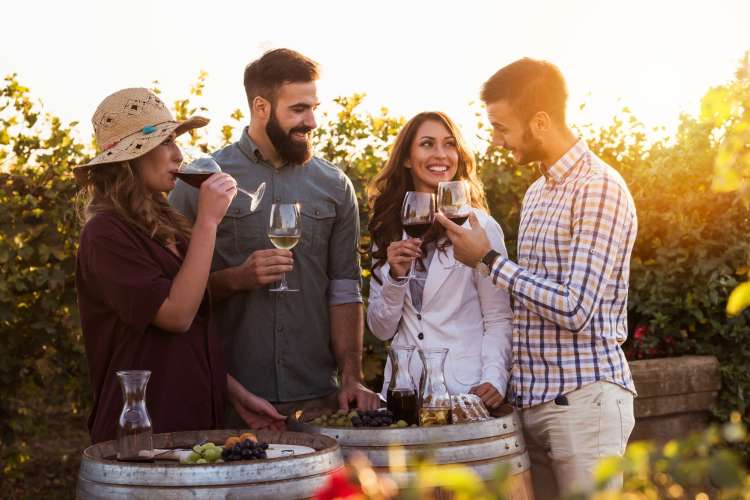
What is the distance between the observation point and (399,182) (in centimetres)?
441

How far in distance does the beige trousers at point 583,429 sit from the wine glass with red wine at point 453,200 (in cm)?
75

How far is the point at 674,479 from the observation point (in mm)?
1321

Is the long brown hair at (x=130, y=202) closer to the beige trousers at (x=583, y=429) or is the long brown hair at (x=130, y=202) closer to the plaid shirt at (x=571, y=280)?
the plaid shirt at (x=571, y=280)

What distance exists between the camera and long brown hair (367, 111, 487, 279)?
4285 millimetres

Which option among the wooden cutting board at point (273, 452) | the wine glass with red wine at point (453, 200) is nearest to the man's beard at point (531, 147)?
the wine glass with red wine at point (453, 200)

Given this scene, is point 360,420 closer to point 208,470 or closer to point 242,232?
point 208,470

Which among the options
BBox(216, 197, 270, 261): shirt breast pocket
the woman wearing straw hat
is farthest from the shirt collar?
BBox(216, 197, 270, 261): shirt breast pocket

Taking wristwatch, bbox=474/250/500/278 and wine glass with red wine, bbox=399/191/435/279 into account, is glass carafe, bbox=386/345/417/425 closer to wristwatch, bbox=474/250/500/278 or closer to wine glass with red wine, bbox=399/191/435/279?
wristwatch, bbox=474/250/500/278

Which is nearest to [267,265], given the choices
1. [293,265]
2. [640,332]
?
[293,265]

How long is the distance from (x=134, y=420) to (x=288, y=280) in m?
1.24

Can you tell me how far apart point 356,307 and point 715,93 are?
2722 millimetres

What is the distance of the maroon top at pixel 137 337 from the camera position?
3160 millimetres

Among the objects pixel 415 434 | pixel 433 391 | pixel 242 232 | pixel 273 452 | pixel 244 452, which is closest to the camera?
pixel 244 452

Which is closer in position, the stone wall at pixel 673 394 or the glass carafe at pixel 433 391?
the glass carafe at pixel 433 391
